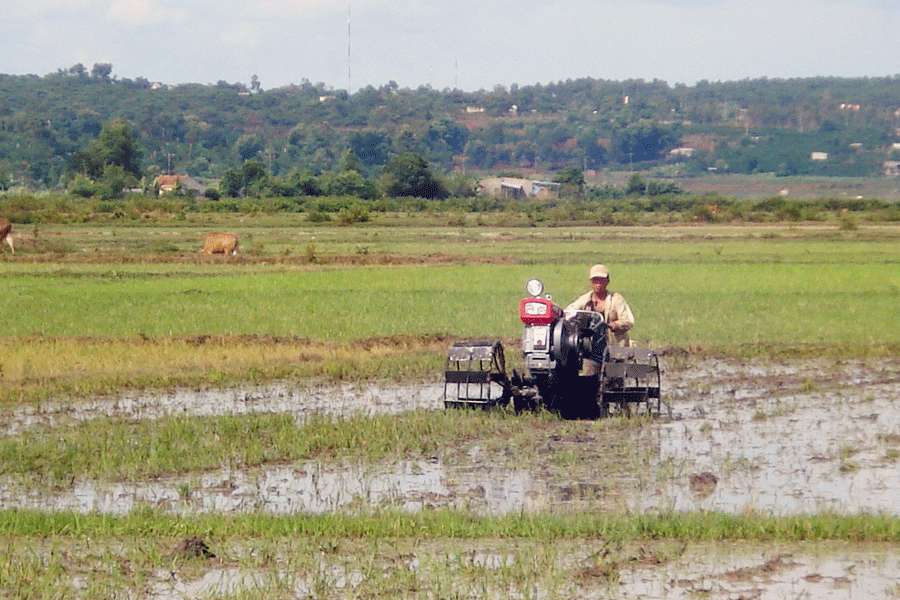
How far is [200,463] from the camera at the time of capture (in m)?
8.19

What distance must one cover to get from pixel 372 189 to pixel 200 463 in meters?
64.4

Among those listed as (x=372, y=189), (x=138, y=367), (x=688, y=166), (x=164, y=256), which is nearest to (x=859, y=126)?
(x=688, y=166)

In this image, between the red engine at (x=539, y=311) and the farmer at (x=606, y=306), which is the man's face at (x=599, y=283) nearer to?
the farmer at (x=606, y=306)

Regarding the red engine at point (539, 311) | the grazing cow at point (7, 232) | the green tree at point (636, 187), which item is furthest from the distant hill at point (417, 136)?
the red engine at point (539, 311)

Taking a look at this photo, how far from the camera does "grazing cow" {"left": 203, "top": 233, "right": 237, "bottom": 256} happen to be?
30219 millimetres

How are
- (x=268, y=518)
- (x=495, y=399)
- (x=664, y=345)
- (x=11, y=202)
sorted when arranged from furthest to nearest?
(x=11, y=202) → (x=664, y=345) → (x=495, y=399) → (x=268, y=518)

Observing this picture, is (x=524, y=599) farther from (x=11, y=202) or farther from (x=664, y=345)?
(x=11, y=202)

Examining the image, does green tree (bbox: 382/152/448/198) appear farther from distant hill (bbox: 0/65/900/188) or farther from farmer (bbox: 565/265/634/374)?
farmer (bbox: 565/265/634/374)

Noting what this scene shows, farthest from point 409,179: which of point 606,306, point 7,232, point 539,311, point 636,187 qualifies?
point 539,311

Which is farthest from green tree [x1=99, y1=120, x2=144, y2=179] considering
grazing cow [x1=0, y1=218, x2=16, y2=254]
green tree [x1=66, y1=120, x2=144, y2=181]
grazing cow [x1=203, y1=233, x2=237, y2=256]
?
grazing cow [x1=203, y1=233, x2=237, y2=256]

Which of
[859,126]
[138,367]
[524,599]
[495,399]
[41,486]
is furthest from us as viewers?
[859,126]

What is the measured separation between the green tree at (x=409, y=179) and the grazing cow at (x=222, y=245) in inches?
1669

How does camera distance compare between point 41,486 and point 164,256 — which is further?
point 164,256

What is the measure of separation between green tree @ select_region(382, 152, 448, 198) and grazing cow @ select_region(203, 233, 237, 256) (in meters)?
42.4
